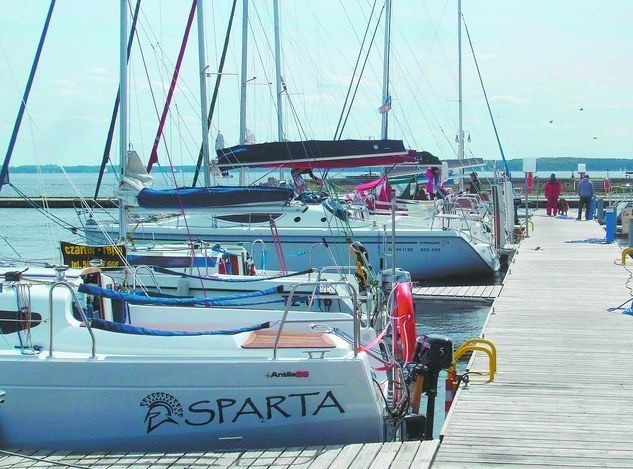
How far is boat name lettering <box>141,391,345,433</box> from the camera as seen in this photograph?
846 centimetres

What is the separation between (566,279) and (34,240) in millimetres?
23923

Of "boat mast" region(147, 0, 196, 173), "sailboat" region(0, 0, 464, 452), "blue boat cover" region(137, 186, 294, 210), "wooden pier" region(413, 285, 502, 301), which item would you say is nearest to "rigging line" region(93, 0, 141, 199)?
"boat mast" region(147, 0, 196, 173)

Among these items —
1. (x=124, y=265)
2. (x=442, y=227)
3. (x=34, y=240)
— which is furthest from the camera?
(x=34, y=240)

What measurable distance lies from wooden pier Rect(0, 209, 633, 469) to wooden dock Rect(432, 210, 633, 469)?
1 centimetres

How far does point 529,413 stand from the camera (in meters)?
8.72

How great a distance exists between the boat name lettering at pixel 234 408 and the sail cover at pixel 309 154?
1124cm

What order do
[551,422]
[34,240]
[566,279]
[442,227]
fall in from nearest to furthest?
[551,422] → [566,279] → [442,227] → [34,240]

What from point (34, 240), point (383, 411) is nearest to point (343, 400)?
point (383, 411)

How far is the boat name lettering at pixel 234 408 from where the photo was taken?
846cm

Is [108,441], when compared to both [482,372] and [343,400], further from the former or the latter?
[482,372]

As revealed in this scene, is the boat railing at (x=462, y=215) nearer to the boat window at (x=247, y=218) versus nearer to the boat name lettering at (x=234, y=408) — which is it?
the boat window at (x=247, y=218)

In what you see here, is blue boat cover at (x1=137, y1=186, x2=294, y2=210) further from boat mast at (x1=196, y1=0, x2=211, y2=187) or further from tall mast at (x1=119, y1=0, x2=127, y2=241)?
boat mast at (x1=196, y1=0, x2=211, y2=187)

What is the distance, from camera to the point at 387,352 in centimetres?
960

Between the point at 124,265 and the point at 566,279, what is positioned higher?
the point at 124,265
